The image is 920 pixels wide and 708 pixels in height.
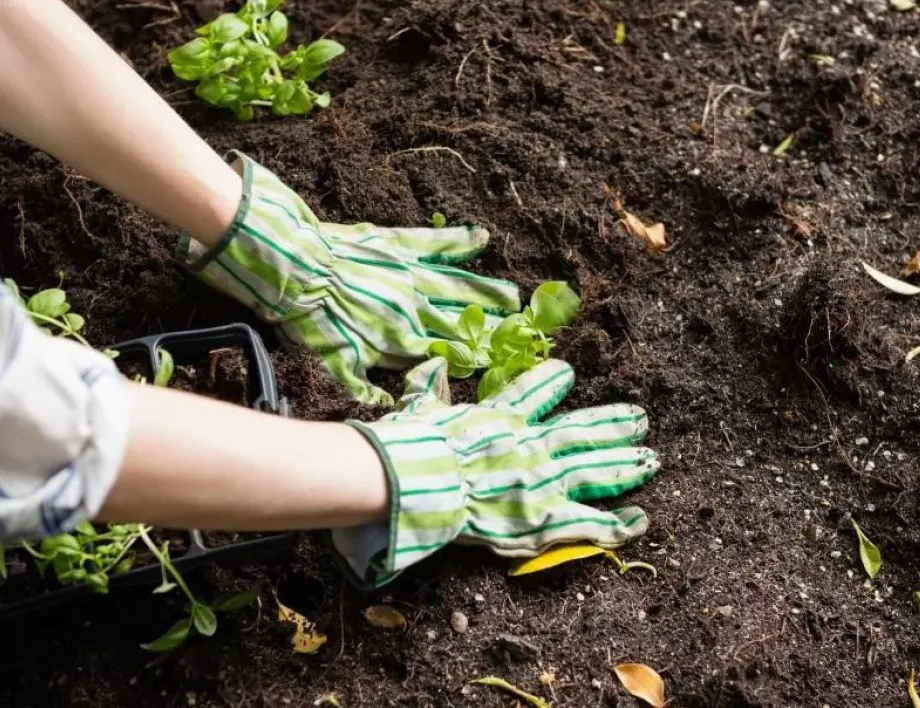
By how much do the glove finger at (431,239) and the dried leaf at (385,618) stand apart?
0.58m

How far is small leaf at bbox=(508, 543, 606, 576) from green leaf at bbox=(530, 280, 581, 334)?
37 centimetres

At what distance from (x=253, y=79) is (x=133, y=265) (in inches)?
15.7

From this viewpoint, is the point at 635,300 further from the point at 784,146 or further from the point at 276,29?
the point at 276,29

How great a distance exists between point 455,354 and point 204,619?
21.5 inches

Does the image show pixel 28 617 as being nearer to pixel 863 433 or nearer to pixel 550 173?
pixel 550 173

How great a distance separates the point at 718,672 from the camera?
1.28 m

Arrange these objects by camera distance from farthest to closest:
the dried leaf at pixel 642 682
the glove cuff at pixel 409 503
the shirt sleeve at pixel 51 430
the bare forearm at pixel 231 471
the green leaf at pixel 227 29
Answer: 1. the green leaf at pixel 227 29
2. the dried leaf at pixel 642 682
3. the glove cuff at pixel 409 503
4. the bare forearm at pixel 231 471
5. the shirt sleeve at pixel 51 430

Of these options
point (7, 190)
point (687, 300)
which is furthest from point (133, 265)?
point (687, 300)

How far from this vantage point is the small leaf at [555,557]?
1.36m

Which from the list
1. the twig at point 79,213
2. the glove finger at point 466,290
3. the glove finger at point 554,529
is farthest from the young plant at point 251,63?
the glove finger at point 554,529

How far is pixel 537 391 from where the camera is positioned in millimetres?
1479

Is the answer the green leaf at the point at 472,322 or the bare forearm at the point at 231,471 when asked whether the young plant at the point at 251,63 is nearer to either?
the green leaf at the point at 472,322

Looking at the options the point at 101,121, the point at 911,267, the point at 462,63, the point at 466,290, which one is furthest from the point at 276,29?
the point at 911,267

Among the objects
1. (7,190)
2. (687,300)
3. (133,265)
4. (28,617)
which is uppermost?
(7,190)
